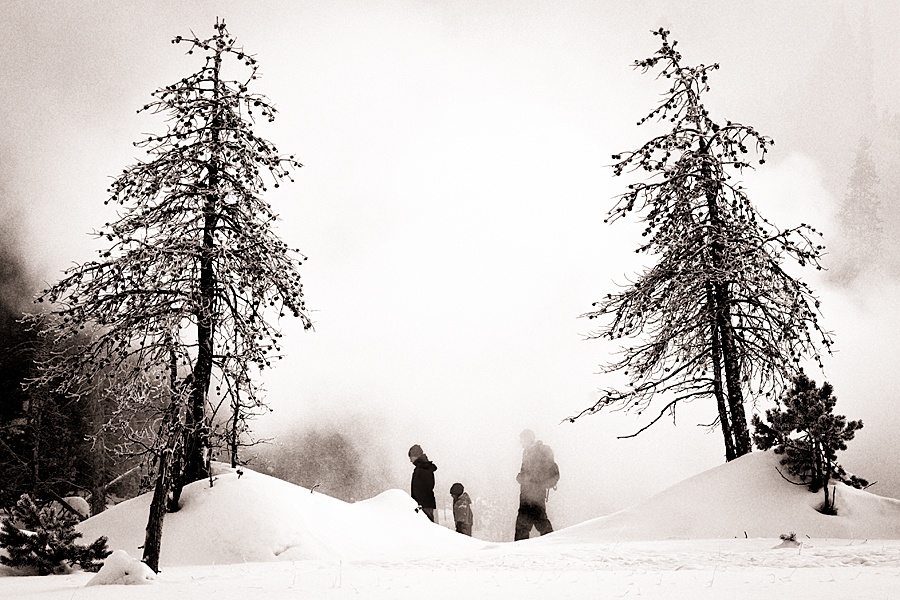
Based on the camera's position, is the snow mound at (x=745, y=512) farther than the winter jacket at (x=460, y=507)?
No

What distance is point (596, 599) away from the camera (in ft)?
18.2

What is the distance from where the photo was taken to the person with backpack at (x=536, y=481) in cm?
1652

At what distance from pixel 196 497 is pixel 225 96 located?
7198mm

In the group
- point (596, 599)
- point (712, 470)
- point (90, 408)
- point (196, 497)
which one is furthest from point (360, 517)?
point (90, 408)

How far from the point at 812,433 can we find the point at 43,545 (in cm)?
1196

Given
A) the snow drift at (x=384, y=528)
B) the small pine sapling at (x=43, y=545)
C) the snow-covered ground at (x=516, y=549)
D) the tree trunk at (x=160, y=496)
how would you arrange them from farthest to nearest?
the snow drift at (x=384, y=528)
the small pine sapling at (x=43, y=545)
the tree trunk at (x=160, y=496)
the snow-covered ground at (x=516, y=549)

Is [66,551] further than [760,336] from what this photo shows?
No

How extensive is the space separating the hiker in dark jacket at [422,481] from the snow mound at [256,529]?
10.8 feet

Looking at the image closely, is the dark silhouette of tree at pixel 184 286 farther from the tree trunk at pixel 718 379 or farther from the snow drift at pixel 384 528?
the tree trunk at pixel 718 379

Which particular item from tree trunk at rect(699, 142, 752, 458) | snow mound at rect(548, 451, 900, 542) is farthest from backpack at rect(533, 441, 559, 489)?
tree trunk at rect(699, 142, 752, 458)

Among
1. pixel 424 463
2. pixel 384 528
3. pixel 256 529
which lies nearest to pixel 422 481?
pixel 424 463

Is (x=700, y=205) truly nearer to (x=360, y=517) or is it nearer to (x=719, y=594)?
(x=360, y=517)

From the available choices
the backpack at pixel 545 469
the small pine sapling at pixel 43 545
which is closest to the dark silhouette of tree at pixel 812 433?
the backpack at pixel 545 469

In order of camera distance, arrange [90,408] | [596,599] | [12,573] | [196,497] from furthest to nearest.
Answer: [90,408] < [196,497] < [12,573] < [596,599]
